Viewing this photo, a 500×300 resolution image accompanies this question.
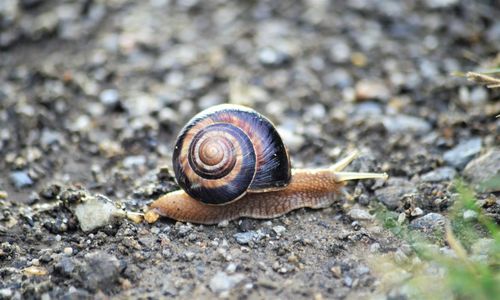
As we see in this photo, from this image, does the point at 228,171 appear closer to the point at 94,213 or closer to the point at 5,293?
the point at 94,213

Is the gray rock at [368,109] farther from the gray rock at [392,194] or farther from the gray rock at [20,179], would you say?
the gray rock at [20,179]

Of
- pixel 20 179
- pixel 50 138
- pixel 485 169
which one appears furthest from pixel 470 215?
pixel 50 138

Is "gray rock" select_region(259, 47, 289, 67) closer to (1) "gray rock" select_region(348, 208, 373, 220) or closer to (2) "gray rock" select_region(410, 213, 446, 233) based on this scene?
(1) "gray rock" select_region(348, 208, 373, 220)

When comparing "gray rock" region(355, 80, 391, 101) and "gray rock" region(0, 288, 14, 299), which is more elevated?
"gray rock" region(0, 288, 14, 299)

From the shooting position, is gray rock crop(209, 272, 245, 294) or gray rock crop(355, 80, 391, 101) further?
gray rock crop(355, 80, 391, 101)

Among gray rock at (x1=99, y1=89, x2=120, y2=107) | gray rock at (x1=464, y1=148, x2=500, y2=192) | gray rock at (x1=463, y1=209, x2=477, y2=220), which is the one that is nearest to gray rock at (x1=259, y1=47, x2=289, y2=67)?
gray rock at (x1=99, y1=89, x2=120, y2=107)

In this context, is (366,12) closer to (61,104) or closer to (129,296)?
(61,104)

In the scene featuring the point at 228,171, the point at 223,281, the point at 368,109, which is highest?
the point at 228,171
